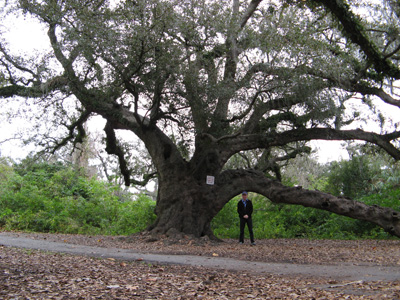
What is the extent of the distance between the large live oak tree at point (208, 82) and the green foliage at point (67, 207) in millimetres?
5039

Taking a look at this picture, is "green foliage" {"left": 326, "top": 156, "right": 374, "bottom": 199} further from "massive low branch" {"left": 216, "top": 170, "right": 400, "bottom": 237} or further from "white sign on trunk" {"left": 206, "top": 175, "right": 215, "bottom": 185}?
"white sign on trunk" {"left": 206, "top": 175, "right": 215, "bottom": 185}

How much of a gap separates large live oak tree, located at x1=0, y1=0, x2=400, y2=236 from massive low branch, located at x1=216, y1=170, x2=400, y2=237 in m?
0.03

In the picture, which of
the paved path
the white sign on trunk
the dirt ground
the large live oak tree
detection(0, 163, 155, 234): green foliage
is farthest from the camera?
detection(0, 163, 155, 234): green foliage

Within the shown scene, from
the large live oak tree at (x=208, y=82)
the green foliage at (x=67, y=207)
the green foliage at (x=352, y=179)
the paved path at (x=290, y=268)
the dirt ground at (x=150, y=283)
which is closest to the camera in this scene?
the dirt ground at (x=150, y=283)

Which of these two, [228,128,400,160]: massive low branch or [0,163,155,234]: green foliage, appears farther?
[0,163,155,234]: green foliage

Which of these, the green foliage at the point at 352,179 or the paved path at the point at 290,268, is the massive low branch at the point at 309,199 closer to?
the paved path at the point at 290,268

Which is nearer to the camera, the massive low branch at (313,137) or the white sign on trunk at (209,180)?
the massive low branch at (313,137)

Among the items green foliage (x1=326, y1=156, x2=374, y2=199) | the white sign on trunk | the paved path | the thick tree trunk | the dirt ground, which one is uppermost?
green foliage (x1=326, y1=156, x2=374, y2=199)

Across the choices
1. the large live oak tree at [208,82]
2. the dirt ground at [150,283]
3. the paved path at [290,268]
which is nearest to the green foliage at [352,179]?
the large live oak tree at [208,82]

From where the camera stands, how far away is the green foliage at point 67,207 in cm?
1755

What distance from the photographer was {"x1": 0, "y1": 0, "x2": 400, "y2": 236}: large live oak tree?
10125 mm

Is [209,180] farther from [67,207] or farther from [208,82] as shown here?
[67,207]

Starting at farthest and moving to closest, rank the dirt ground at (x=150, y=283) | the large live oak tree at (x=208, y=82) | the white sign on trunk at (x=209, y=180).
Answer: the white sign on trunk at (x=209, y=180)
the large live oak tree at (x=208, y=82)
the dirt ground at (x=150, y=283)

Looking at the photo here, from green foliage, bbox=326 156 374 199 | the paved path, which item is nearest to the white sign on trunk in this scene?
the paved path
